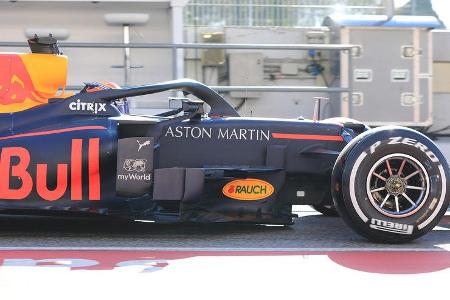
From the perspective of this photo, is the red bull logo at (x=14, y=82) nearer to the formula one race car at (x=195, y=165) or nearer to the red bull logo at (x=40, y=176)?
the formula one race car at (x=195, y=165)

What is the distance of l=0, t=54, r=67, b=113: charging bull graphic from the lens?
19.7ft

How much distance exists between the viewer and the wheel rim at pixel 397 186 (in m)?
5.66

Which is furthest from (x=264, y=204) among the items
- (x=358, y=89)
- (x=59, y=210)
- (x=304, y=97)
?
(x=358, y=89)

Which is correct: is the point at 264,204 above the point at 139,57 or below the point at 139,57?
below

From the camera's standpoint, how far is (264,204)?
5918 mm

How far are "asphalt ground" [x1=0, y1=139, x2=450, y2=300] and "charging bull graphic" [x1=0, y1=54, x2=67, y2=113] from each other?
1.00m

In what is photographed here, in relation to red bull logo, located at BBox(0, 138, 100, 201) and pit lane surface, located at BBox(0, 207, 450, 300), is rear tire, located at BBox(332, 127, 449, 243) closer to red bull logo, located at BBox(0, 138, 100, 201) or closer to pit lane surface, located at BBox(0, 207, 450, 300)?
pit lane surface, located at BBox(0, 207, 450, 300)

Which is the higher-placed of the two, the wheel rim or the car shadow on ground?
the wheel rim

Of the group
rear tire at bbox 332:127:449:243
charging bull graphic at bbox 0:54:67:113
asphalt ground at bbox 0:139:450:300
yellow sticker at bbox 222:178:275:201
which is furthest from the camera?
charging bull graphic at bbox 0:54:67:113

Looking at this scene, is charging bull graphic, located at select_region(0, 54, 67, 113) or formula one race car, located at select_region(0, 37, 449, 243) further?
charging bull graphic, located at select_region(0, 54, 67, 113)

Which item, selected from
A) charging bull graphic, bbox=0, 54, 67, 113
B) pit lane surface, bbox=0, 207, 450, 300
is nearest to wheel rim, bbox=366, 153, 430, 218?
pit lane surface, bbox=0, 207, 450, 300

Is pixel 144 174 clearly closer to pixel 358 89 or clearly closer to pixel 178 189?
pixel 178 189

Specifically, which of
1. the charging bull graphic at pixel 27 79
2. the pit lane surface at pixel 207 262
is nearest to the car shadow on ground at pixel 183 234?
the pit lane surface at pixel 207 262

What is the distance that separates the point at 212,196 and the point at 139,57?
5892 millimetres
